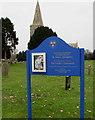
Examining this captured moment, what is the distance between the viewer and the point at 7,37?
34.6 meters

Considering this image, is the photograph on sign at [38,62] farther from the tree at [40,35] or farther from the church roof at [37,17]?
the church roof at [37,17]

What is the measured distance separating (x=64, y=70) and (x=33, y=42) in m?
31.8

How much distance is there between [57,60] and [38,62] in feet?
1.82

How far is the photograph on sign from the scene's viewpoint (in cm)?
377

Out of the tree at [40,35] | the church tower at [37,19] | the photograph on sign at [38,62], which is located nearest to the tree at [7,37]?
the tree at [40,35]

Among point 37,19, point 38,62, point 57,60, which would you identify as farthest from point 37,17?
point 57,60

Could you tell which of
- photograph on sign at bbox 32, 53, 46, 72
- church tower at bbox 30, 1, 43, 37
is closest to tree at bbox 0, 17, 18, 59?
church tower at bbox 30, 1, 43, 37

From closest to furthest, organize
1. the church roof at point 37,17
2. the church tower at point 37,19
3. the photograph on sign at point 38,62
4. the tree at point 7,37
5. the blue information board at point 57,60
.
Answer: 1. the blue information board at point 57,60
2. the photograph on sign at point 38,62
3. the tree at point 7,37
4. the church tower at point 37,19
5. the church roof at point 37,17

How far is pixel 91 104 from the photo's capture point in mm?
5324

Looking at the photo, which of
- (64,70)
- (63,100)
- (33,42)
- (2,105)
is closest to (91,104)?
(63,100)

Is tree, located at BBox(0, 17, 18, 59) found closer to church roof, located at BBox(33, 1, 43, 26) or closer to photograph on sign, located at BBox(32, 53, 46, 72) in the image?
church roof, located at BBox(33, 1, 43, 26)

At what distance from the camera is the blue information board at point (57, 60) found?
3395 mm

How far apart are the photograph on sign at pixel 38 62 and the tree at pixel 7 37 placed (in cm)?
3030

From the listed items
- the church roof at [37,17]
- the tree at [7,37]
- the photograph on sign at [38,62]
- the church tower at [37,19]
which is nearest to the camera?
the photograph on sign at [38,62]
